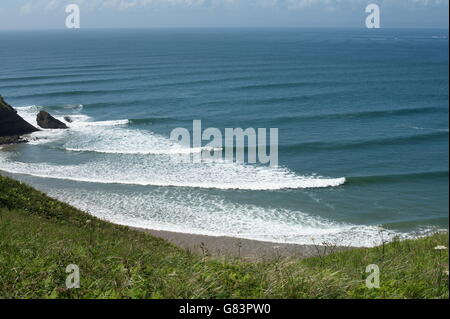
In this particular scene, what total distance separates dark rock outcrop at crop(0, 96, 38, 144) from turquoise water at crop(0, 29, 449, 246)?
1.98 metres

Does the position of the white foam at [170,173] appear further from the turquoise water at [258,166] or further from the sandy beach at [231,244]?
the sandy beach at [231,244]

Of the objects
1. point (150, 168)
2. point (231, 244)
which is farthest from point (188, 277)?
point (150, 168)

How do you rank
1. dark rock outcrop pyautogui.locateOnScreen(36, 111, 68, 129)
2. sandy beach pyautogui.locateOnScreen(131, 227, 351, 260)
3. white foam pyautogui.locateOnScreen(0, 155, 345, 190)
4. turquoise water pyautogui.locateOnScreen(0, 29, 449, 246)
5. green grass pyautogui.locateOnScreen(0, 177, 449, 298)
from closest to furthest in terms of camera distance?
1. green grass pyautogui.locateOnScreen(0, 177, 449, 298)
2. sandy beach pyautogui.locateOnScreen(131, 227, 351, 260)
3. turquoise water pyautogui.locateOnScreen(0, 29, 449, 246)
4. white foam pyautogui.locateOnScreen(0, 155, 345, 190)
5. dark rock outcrop pyautogui.locateOnScreen(36, 111, 68, 129)

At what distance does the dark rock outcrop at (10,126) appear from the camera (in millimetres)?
46834

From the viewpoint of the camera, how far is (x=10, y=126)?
4816 cm

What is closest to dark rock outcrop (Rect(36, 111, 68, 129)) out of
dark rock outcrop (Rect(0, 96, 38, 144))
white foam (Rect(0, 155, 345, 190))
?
dark rock outcrop (Rect(0, 96, 38, 144))

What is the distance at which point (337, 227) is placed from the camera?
26.7m

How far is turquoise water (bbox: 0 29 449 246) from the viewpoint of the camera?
28.0 m

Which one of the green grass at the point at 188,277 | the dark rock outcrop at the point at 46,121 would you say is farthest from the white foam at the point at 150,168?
the green grass at the point at 188,277

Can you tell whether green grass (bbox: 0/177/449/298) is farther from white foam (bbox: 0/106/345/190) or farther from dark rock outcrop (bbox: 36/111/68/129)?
dark rock outcrop (bbox: 36/111/68/129)

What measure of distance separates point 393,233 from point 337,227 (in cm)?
294

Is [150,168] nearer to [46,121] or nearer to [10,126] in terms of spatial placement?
[10,126]
